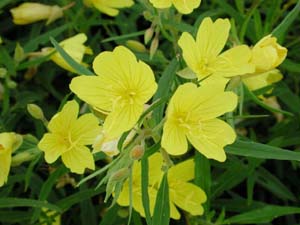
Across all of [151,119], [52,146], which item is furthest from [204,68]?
[52,146]

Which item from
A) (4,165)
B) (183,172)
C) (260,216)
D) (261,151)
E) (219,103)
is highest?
(219,103)

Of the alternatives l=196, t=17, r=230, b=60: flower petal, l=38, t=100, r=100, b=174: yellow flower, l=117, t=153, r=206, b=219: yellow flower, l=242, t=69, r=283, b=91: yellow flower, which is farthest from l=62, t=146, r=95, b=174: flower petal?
l=242, t=69, r=283, b=91: yellow flower

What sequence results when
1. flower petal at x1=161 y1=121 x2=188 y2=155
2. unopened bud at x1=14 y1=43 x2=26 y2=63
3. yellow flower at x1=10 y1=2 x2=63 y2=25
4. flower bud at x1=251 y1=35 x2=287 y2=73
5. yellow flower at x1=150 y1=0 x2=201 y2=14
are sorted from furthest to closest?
yellow flower at x1=10 y1=2 x2=63 y2=25, unopened bud at x1=14 y1=43 x2=26 y2=63, yellow flower at x1=150 y1=0 x2=201 y2=14, flower bud at x1=251 y1=35 x2=287 y2=73, flower petal at x1=161 y1=121 x2=188 y2=155

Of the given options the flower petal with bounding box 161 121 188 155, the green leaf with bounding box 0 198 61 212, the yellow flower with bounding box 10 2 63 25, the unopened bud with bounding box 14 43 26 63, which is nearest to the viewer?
the flower petal with bounding box 161 121 188 155

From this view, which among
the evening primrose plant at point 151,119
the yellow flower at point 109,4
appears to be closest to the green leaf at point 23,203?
the evening primrose plant at point 151,119

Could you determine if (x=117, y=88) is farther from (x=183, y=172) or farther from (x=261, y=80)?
(x=261, y=80)

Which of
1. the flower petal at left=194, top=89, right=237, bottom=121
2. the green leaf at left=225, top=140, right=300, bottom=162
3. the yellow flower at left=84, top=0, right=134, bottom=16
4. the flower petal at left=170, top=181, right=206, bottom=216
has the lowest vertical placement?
the flower petal at left=170, top=181, right=206, bottom=216

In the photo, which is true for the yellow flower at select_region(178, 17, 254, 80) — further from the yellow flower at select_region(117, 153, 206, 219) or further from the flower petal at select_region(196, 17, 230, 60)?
the yellow flower at select_region(117, 153, 206, 219)

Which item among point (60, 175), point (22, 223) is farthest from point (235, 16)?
point (22, 223)
